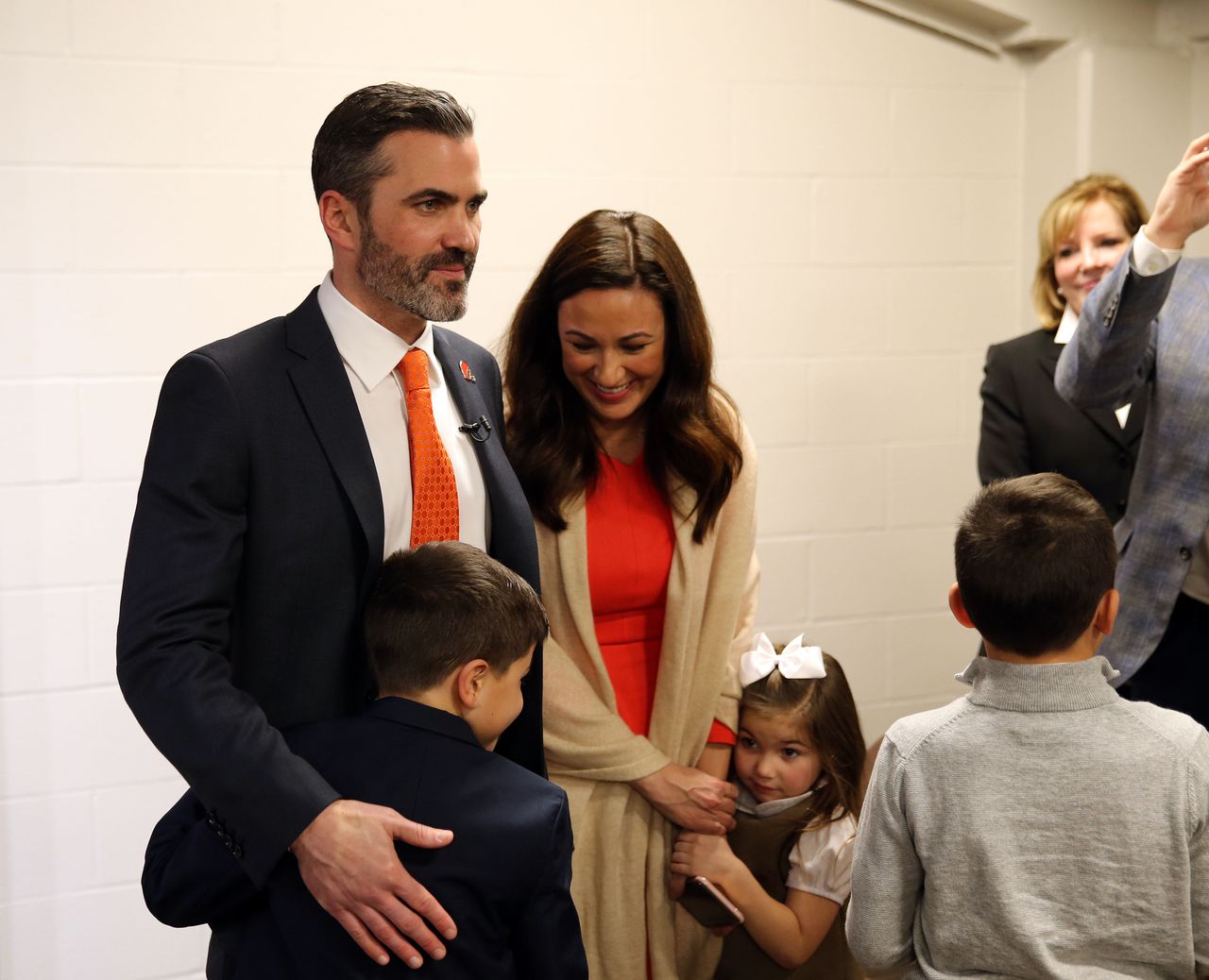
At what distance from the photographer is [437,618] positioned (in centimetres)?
167

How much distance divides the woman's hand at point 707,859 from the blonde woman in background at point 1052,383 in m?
1.18

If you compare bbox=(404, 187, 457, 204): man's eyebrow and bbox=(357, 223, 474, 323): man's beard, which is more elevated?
bbox=(404, 187, 457, 204): man's eyebrow

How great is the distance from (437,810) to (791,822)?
3.11 ft

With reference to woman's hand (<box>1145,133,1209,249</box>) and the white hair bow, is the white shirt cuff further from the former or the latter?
the white hair bow

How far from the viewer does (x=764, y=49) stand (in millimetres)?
3326

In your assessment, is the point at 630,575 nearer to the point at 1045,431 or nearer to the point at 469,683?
the point at 469,683

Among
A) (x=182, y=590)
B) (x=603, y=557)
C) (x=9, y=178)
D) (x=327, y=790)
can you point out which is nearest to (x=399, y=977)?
(x=327, y=790)

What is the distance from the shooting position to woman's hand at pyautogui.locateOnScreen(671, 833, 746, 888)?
2.28m

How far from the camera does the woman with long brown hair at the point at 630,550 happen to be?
2.20 m

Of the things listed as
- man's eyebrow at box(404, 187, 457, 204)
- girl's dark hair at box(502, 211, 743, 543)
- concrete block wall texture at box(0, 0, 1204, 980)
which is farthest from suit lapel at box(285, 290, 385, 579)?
concrete block wall texture at box(0, 0, 1204, 980)

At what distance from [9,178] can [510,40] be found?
3.66 ft

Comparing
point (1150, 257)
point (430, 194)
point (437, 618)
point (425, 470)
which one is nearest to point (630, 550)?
point (425, 470)

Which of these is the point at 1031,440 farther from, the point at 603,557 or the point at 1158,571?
the point at 603,557

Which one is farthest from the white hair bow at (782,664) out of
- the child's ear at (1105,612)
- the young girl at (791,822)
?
the child's ear at (1105,612)
